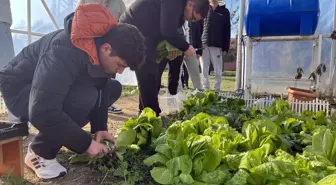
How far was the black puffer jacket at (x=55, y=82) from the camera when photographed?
5.52 ft

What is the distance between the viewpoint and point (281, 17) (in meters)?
5.04

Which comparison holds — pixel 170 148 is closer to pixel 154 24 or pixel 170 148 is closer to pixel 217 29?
pixel 154 24

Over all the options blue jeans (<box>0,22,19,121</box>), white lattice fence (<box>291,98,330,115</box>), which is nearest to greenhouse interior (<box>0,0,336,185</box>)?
white lattice fence (<box>291,98,330,115</box>)

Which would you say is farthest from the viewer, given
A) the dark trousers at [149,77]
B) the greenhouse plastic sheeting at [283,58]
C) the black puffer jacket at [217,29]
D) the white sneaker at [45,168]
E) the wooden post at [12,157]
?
the greenhouse plastic sheeting at [283,58]

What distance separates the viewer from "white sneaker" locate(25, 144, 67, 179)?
192cm

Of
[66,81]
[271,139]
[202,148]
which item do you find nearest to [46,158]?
[66,81]

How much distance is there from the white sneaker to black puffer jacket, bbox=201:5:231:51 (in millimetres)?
3768

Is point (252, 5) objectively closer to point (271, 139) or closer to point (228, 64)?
point (271, 139)

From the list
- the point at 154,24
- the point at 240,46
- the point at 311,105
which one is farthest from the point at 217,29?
the point at 154,24

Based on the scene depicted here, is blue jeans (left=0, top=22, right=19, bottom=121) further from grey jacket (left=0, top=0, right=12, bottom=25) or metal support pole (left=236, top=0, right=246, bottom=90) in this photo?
metal support pole (left=236, top=0, right=246, bottom=90)

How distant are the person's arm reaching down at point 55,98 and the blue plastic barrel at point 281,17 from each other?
3.96 m

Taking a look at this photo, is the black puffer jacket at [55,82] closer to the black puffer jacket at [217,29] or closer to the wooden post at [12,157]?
the wooden post at [12,157]

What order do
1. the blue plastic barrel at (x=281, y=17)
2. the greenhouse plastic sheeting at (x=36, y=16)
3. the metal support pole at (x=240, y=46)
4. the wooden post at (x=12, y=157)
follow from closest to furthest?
the wooden post at (x=12, y=157) → the blue plastic barrel at (x=281, y=17) → the greenhouse plastic sheeting at (x=36, y=16) → the metal support pole at (x=240, y=46)

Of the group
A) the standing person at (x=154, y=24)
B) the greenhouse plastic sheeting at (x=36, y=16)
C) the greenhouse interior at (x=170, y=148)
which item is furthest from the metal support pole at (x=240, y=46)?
the standing person at (x=154, y=24)
